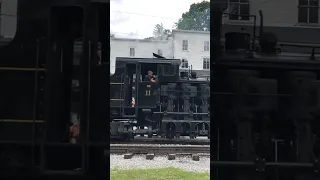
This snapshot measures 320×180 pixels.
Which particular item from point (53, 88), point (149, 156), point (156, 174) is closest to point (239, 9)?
point (53, 88)

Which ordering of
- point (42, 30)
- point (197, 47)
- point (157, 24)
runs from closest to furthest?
1. point (42, 30)
2. point (157, 24)
3. point (197, 47)

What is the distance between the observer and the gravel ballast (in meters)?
5.10

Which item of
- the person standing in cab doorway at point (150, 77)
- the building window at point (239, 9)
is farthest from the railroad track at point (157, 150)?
the building window at point (239, 9)

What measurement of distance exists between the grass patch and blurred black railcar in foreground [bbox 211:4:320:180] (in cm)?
240

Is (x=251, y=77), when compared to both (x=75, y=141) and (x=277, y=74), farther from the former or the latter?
(x=75, y=141)

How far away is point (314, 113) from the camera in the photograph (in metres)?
2.02

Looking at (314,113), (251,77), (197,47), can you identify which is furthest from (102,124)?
(197,47)

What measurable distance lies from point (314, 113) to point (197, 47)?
2379mm

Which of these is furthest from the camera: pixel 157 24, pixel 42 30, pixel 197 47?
pixel 197 47

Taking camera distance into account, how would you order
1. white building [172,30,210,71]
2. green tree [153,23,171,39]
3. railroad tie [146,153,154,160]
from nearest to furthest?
green tree [153,23,171,39] < white building [172,30,210,71] < railroad tie [146,153,154,160]

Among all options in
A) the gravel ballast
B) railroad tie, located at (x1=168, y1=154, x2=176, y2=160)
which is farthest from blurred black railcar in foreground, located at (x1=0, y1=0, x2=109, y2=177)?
railroad tie, located at (x1=168, y1=154, x2=176, y2=160)

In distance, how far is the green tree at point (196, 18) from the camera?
3171 millimetres

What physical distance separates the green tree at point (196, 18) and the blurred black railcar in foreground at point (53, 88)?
53.9 inches

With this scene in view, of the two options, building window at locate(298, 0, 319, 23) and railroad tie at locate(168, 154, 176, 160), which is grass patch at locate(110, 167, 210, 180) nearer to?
railroad tie at locate(168, 154, 176, 160)
